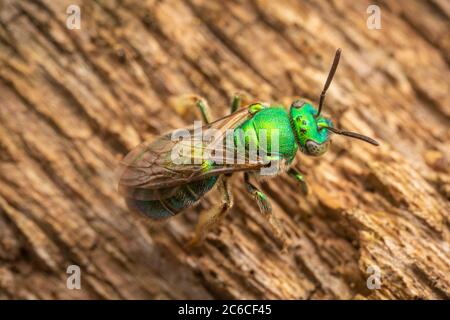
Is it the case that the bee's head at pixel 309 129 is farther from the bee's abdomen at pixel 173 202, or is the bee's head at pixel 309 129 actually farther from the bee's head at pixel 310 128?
the bee's abdomen at pixel 173 202

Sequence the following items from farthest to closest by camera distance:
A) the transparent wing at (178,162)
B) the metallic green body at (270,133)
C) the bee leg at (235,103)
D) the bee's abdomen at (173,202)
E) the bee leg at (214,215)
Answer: the bee leg at (235,103)
the bee leg at (214,215)
the metallic green body at (270,133)
the bee's abdomen at (173,202)
the transparent wing at (178,162)

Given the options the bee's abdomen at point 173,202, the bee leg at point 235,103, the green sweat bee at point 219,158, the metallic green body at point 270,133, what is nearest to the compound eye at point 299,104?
the green sweat bee at point 219,158

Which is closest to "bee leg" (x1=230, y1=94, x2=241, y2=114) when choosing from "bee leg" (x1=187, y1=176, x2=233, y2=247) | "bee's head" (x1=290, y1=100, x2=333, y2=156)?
"bee's head" (x1=290, y1=100, x2=333, y2=156)

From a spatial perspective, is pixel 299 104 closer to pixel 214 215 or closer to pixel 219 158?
pixel 219 158

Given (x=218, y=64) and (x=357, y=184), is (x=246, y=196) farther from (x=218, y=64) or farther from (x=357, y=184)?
(x=218, y=64)

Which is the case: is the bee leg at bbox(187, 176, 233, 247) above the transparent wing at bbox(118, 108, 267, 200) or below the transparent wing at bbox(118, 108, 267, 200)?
below

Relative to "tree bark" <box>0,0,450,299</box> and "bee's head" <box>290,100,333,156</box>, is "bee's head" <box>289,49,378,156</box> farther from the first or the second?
"tree bark" <box>0,0,450,299</box>
